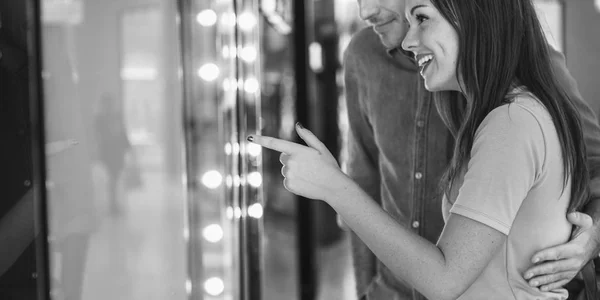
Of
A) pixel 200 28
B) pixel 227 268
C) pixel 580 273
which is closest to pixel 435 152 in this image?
pixel 580 273

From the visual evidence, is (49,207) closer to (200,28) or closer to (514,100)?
(514,100)

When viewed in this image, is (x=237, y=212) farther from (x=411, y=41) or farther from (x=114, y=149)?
(x=411, y=41)

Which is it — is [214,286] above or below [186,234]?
below

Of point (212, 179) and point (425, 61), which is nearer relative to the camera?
point (425, 61)

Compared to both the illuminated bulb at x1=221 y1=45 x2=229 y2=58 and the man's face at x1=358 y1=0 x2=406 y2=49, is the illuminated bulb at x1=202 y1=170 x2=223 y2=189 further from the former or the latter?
the man's face at x1=358 y1=0 x2=406 y2=49

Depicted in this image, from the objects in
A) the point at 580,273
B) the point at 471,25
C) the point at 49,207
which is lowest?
the point at 580,273

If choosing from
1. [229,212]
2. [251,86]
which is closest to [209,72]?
[229,212]

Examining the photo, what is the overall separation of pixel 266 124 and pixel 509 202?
4.22 m

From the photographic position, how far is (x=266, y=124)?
16.8 ft

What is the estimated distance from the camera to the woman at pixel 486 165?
96 centimetres

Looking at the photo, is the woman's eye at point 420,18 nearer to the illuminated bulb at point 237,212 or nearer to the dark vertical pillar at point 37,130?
the dark vertical pillar at point 37,130

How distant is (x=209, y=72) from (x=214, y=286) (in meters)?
0.67

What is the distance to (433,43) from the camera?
1.08 meters

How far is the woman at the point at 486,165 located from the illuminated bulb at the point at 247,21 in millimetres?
1456
